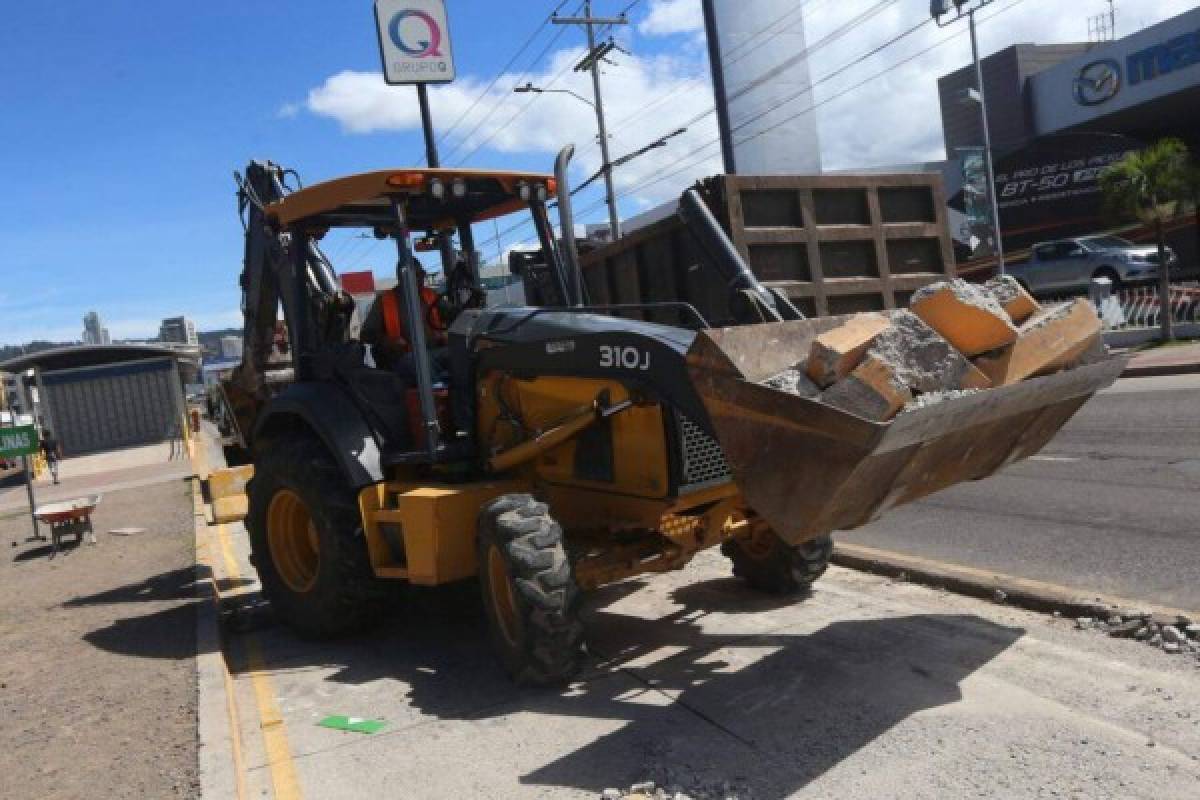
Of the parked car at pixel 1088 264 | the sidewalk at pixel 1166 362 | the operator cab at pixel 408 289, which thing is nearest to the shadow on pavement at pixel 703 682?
the operator cab at pixel 408 289

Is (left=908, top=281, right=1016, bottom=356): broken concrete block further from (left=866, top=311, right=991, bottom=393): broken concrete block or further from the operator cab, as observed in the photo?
the operator cab

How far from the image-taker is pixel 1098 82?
33.2 meters

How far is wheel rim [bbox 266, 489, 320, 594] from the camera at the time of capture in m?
6.99

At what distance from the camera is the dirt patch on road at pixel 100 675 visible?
15.3 ft

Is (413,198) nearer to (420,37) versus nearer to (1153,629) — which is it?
(1153,629)

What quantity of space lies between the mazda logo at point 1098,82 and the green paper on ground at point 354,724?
34.0 metres

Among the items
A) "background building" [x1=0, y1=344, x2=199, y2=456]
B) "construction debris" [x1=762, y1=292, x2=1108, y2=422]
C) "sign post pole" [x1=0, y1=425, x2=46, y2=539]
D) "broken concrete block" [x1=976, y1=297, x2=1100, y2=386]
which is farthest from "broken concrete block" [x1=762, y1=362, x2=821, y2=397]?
"background building" [x1=0, y1=344, x2=199, y2=456]

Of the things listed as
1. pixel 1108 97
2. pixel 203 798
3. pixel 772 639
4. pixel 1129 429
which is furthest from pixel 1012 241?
pixel 203 798

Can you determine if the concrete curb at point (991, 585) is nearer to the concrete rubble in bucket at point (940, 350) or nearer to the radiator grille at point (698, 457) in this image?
the concrete rubble in bucket at point (940, 350)

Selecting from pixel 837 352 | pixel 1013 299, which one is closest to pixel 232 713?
pixel 837 352

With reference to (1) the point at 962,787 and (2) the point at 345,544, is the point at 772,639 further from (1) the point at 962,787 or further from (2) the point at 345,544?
(2) the point at 345,544

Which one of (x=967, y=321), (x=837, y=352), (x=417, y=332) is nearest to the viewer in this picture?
(x=837, y=352)

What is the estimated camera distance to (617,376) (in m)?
4.91

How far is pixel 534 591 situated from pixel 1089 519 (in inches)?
196
